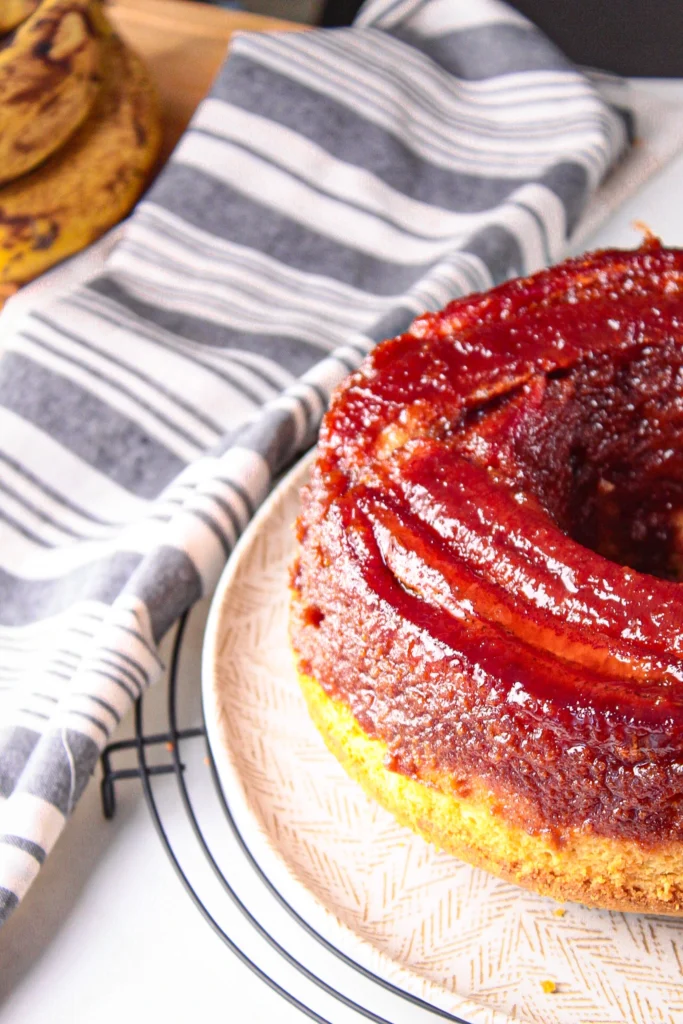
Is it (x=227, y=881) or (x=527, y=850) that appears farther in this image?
(x=227, y=881)

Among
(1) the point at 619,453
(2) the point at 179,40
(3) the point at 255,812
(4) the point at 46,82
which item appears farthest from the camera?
(2) the point at 179,40

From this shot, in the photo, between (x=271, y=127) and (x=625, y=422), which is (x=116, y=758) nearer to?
(x=625, y=422)

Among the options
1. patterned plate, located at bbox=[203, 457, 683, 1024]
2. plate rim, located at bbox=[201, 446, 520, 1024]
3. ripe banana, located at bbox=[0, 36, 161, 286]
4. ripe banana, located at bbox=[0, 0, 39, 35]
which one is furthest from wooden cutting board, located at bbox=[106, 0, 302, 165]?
patterned plate, located at bbox=[203, 457, 683, 1024]

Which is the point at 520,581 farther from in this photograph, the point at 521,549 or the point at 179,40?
the point at 179,40

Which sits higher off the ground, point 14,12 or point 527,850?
point 527,850

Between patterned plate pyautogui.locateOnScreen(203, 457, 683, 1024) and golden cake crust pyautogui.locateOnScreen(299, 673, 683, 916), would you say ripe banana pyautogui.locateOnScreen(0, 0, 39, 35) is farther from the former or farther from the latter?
golden cake crust pyautogui.locateOnScreen(299, 673, 683, 916)

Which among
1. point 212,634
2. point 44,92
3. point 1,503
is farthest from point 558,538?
point 44,92

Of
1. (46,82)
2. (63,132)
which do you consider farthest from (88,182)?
(46,82)
